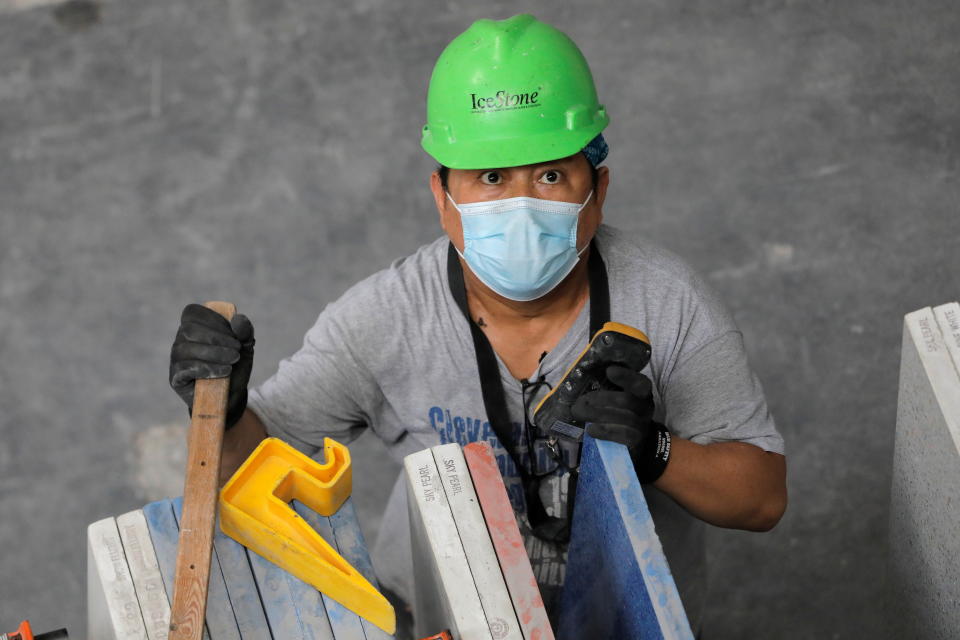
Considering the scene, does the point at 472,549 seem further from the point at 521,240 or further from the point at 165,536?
the point at 521,240

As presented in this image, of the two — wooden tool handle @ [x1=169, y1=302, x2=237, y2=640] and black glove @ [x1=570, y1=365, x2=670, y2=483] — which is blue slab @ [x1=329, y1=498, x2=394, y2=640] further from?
black glove @ [x1=570, y1=365, x2=670, y2=483]

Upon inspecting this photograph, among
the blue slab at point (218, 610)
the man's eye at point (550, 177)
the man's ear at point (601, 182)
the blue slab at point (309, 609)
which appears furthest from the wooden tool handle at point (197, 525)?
the man's ear at point (601, 182)

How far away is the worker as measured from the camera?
6.54 feet

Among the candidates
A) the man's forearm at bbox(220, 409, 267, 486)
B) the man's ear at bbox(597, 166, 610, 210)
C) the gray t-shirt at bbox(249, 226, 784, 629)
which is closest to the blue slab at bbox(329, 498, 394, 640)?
the man's forearm at bbox(220, 409, 267, 486)

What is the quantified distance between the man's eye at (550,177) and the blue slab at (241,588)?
2.82 ft

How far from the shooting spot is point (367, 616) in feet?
5.25

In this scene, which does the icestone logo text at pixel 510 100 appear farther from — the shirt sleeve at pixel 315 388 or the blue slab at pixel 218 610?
the blue slab at pixel 218 610

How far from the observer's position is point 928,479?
5.85ft

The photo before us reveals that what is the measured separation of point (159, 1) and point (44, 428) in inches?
80.4

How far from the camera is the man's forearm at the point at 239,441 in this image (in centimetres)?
210

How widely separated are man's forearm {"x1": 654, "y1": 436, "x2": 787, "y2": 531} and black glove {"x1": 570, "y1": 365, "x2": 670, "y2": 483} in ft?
0.16

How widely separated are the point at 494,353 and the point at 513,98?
52 cm

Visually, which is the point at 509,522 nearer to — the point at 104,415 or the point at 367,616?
the point at 367,616

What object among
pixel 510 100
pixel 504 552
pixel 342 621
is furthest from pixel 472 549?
pixel 510 100
